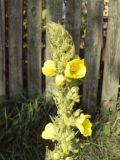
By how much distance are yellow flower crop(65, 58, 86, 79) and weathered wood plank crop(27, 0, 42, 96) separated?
7.05ft

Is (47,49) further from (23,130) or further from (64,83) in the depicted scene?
(64,83)

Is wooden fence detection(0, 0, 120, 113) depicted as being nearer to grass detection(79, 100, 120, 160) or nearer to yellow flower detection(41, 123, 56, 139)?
grass detection(79, 100, 120, 160)

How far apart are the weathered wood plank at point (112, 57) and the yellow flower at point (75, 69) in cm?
218

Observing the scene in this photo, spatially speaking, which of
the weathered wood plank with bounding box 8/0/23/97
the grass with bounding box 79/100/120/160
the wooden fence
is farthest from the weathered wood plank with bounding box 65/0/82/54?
the grass with bounding box 79/100/120/160

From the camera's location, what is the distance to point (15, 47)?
187 inches

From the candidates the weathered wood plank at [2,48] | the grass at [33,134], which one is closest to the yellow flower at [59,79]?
the grass at [33,134]

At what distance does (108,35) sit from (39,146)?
125cm

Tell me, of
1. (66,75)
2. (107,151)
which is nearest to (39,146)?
(107,151)

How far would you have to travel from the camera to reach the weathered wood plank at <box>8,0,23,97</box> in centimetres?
458

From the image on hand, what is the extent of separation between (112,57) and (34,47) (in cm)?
78

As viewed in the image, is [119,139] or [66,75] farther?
[119,139]

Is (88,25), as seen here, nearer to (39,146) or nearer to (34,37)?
(34,37)

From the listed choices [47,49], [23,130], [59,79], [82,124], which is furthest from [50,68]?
[47,49]

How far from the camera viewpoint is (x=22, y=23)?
4.66 meters
